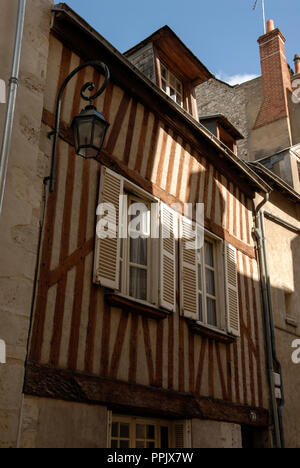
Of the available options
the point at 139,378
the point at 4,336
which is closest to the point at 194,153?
the point at 139,378

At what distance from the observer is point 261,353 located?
24.9ft

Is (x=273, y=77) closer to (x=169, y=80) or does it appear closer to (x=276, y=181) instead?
(x=276, y=181)

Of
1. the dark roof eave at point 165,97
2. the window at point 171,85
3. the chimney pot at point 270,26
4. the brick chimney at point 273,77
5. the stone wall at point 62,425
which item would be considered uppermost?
the chimney pot at point 270,26

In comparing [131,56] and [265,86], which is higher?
[265,86]

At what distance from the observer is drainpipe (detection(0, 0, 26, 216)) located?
4.49 m

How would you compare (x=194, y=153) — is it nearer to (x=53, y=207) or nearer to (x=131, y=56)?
(x=131, y=56)

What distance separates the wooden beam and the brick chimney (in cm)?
838

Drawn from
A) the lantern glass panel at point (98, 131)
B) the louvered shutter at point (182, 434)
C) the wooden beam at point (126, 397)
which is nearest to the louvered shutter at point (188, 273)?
the wooden beam at point (126, 397)

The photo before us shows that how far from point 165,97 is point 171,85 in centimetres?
137

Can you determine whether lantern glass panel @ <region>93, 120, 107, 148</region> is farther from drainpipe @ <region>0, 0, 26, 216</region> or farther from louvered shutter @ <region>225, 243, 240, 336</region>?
louvered shutter @ <region>225, 243, 240, 336</region>

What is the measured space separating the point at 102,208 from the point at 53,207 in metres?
0.66

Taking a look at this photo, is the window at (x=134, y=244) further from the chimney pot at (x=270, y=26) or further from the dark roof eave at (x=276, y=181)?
the chimney pot at (x=270, y=26)

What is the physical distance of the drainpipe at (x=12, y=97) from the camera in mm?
4488

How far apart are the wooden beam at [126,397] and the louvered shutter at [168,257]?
3.21 feet
